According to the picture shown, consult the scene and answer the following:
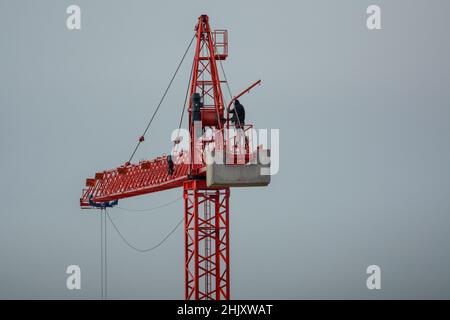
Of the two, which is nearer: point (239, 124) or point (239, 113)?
point (239, 124)

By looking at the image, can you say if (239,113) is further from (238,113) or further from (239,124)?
(239,124)

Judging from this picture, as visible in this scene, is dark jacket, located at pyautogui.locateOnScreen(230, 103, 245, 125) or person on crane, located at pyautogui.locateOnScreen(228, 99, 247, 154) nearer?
person on crane, located at pyautogui.locateOnScreen(228, 99, 247, 154)

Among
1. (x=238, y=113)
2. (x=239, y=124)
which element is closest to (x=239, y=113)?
(x=238, y=113)

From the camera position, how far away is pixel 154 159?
7912cm

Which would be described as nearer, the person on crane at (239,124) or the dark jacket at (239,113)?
the person on crane at (239,124)

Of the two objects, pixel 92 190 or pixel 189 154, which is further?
pixel 92 190

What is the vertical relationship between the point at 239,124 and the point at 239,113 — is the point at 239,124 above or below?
below

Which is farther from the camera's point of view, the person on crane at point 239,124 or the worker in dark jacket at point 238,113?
the worker in dark jacket at point 238,113

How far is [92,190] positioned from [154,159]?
13.6 m

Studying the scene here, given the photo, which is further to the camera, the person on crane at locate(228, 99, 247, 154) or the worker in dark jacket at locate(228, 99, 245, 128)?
the worker in dark jacket at locate(228, 99, 245, 128)

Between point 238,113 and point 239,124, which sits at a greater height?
point 238,113
